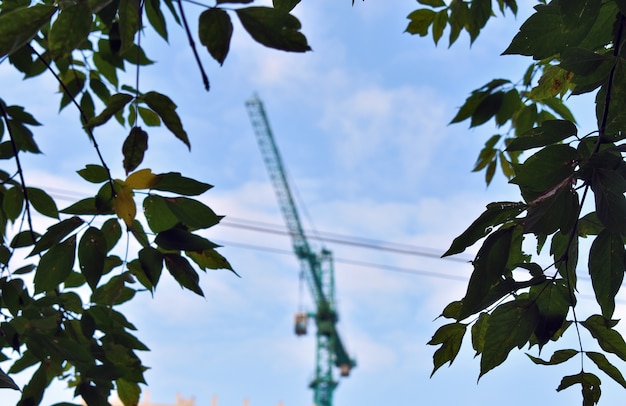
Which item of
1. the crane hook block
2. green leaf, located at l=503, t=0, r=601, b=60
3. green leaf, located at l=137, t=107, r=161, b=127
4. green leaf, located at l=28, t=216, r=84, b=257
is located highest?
the crane hook block

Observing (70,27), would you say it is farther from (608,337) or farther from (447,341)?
(608,337)

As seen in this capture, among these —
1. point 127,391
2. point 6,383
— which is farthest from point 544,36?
point 127,391

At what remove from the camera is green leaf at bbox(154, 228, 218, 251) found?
33.8 inches

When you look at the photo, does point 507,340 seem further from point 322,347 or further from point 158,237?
point 322,347

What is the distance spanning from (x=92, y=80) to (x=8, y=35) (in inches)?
46.6

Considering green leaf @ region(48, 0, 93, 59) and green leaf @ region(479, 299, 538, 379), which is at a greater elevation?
green leaf @ region(48, 0, 93, 59)

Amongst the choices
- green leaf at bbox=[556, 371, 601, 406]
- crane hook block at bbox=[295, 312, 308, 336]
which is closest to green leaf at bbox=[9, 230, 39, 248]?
green leaf at bbox=[556, 371, 601, 406]

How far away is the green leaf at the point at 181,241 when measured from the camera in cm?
86

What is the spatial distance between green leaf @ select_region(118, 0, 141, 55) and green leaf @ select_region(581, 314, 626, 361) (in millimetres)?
560

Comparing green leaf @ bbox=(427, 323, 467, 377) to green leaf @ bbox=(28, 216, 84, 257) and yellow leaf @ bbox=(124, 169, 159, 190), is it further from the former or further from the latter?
green leaf @ bbox=(28, 216, 84, 257)

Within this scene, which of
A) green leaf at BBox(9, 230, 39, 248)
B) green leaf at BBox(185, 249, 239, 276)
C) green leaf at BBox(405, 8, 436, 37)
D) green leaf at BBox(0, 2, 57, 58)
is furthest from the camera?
green leaf at BBox(405, 8, 436, 37)

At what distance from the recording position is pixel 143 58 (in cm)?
162

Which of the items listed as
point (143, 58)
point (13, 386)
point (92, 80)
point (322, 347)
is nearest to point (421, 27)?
point (143, 58)

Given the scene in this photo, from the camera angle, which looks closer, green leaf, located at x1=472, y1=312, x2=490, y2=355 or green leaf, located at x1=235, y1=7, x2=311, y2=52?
green leaf, located at x1=235, y1=7, x2=311, y2=52
